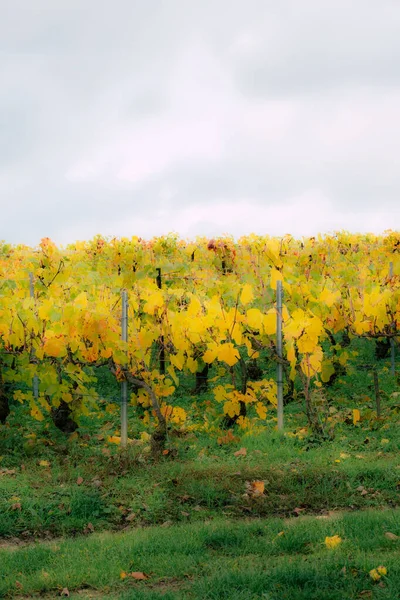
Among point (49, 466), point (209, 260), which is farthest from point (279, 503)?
point (209, 260)

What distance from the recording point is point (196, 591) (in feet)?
13.9

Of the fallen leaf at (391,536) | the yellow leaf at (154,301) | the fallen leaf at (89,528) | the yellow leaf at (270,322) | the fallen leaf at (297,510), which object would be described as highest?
the yellow leaf at (154,301)

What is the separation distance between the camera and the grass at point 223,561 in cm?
425

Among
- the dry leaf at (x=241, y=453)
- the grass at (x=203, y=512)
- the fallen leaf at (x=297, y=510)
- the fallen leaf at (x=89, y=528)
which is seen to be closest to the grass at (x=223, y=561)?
the grass at (x=203, y=512)

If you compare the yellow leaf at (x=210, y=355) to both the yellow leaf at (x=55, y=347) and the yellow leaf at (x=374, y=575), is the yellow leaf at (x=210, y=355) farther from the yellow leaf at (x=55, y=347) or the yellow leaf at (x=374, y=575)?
the yellow leaf at (x=374, y=575)

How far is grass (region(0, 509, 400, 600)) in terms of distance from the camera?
13.9 feet

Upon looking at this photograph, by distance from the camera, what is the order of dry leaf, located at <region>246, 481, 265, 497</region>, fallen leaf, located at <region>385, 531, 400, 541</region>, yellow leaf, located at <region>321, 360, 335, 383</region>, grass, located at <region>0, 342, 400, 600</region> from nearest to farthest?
grass, located at <region>0, 342, 400, 600</region>
fallen leaf, located at <region>385, 531, 400, 541</region>
dry leaf, located at <region>246, 481, 265, 497</region>
yellow leaf, located at <region>321, 360, 335, 383</region>

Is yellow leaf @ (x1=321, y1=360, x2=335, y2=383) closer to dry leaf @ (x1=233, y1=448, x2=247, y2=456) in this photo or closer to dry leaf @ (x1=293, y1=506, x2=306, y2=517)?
dry leaf @ (x1=233, y1=448, x2=247, y2=456)

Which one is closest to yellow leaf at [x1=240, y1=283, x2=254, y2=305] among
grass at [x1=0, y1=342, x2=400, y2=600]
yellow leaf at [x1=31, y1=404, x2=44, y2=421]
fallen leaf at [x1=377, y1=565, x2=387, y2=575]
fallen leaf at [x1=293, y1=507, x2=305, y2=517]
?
grass at [x1=0, y1=342, x2=400, y2=600]

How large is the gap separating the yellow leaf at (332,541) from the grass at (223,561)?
0.03 m

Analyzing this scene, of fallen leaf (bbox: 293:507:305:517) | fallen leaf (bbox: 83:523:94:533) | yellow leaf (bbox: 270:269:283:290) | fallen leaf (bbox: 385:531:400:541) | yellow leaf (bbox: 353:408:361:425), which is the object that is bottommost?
fallen leaf (bbox: 83:523:94:533)

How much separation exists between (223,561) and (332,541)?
0.81m

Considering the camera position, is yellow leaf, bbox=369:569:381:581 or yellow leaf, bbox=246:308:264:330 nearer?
yellow leaf, bbox=369:569:381:581

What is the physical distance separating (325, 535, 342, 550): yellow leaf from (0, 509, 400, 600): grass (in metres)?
0.03
